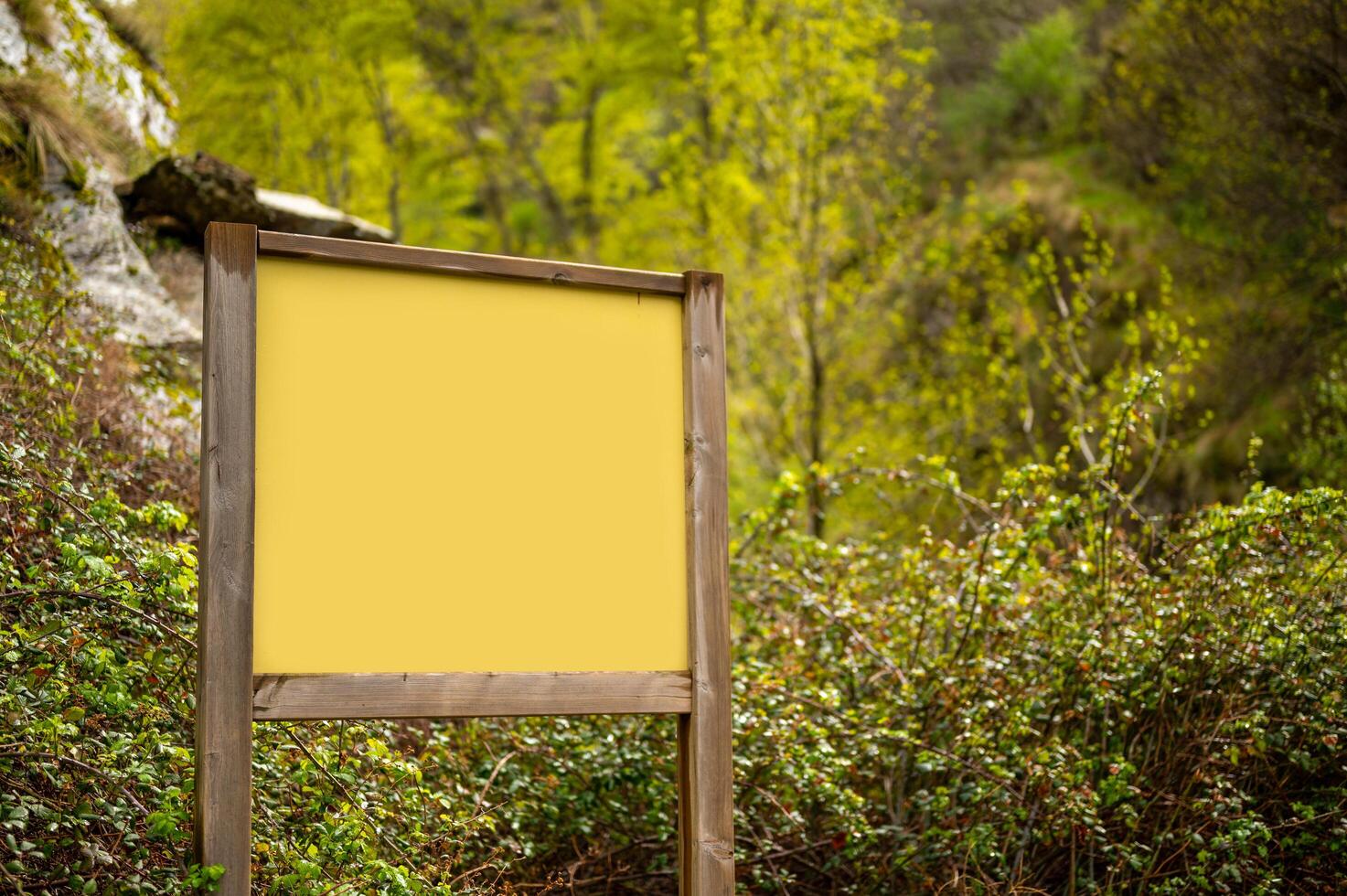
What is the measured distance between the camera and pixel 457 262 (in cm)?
350

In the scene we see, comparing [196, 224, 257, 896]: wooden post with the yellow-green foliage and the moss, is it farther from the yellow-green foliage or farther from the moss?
the moss

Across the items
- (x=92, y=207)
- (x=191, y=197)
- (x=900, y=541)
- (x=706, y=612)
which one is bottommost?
(x=706, y=612)

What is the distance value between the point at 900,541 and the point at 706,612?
20.5 feet

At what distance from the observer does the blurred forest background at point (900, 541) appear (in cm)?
411

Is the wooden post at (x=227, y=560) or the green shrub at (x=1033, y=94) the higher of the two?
the green shrub at (x=1033, y=94)

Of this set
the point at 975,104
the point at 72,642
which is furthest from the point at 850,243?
the point at 72,642

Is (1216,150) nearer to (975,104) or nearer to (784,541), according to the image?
(975,104)

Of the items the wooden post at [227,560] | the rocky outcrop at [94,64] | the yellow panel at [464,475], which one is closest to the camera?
the wooden post at [227,560]

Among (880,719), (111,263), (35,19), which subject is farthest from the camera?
(35,19)

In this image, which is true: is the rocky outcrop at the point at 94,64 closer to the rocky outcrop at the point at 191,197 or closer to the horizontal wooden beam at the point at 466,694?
the rocky outcrop at the point at 191,197

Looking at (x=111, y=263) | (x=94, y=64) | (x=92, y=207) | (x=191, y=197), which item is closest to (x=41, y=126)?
(x=92, y=207)

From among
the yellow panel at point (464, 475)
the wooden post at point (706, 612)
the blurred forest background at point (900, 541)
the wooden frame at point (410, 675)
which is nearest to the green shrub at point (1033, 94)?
the blurred forest background at point (900, 541)

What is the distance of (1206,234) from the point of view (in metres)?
13.5

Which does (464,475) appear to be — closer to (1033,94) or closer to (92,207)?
(92,207)
